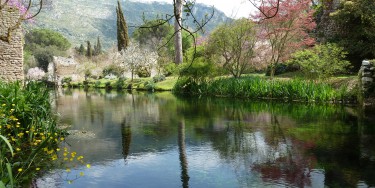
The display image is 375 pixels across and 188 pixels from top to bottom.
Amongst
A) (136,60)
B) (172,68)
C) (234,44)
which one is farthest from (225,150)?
(136,60)

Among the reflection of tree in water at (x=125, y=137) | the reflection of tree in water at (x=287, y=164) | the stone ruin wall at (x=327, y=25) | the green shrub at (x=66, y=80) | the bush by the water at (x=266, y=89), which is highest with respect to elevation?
the stone ruin wall at (x=327, y=25)

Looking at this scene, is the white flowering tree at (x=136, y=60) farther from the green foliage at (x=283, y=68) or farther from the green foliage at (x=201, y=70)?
the green foliage at (x=283, y=68)

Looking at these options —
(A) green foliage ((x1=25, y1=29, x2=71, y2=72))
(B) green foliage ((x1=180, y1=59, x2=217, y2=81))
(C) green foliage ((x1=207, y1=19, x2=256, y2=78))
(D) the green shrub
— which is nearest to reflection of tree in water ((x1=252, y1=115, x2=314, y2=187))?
(C) green foliage ((x1=207, y1=19, x2=256, y2=78))

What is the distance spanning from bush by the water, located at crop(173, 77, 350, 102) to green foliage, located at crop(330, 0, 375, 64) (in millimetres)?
6250

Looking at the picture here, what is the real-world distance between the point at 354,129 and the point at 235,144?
12.8 feet

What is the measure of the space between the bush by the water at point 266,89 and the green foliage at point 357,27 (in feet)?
20.5

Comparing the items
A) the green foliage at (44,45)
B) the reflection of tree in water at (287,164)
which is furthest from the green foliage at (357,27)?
the green foliage at (44,45)

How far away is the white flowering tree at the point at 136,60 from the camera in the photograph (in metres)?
34.4

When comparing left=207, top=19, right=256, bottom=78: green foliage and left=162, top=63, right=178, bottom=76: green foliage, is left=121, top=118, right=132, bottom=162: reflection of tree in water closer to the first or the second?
left=207, top=19, right=256, bottom=78: green foliage

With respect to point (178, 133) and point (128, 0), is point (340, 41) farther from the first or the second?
point (128, 0)

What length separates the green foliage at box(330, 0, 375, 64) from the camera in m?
21.8

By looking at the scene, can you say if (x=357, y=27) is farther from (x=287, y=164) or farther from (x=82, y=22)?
(x=82, y=22)

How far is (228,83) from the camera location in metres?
22.3

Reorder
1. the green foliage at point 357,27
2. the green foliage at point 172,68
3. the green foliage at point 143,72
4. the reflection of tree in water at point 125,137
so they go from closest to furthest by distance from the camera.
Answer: the reflection of tree in water at point 125,137
the green foliage at point 357,27
the green foliage at point 172,68
the green foliage at point 143,72
